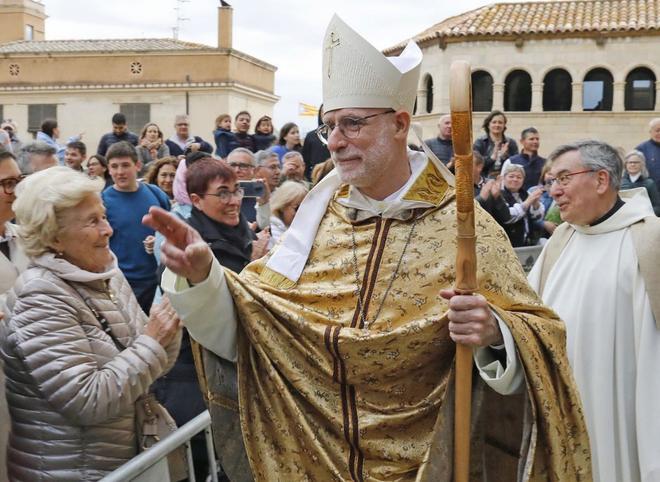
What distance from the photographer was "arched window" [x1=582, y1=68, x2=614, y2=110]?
3219 cm

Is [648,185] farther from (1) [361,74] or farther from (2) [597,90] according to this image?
(2) [597,90]

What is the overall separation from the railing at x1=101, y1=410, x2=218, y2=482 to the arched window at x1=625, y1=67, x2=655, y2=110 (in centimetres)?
3100

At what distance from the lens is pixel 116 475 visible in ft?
10.1

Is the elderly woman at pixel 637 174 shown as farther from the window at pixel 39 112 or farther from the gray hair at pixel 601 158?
the window at pixel 39 112

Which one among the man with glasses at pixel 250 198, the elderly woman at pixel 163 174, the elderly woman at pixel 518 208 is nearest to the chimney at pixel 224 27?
the elderly woman at pixel 518 208

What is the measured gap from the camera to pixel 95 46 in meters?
37.4

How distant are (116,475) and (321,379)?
0.78 m

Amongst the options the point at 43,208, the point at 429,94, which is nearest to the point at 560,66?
the point at 429,94

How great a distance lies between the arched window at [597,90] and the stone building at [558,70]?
0.04 m

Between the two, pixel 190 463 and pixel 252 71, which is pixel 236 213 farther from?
pixel 252 71

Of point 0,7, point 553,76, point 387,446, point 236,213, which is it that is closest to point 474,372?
point 387,446

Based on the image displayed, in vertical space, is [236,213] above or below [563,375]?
above

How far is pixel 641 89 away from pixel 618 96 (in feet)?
3.24

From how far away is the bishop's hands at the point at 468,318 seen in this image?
2705 millimetres
